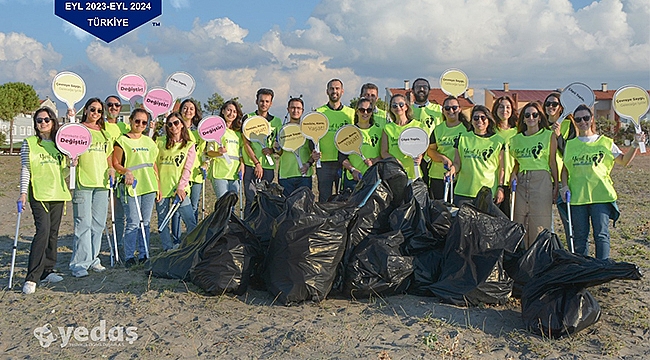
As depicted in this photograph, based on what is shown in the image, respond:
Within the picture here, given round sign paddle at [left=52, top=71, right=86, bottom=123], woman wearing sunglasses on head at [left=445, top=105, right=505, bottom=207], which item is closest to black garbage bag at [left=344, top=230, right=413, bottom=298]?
woman wearing sunglasses on head at [left=445, top=105, right=505, bottom=207]

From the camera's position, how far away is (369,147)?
616 cm

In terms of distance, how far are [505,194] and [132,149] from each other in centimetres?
379

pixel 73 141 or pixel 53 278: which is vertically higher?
pixel 73 141

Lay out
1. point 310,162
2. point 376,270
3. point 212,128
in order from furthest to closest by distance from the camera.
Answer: point 310,162
point 212,128
point 376,270

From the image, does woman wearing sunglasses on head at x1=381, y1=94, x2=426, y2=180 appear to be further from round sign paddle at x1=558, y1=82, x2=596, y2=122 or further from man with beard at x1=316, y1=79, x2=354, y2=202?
round sign paddle at x1=558, y1=82, x2=596, y2=122

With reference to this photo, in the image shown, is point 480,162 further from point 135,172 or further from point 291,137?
point 135,172

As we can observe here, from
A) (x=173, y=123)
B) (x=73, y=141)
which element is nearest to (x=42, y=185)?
(x=73, y=141)

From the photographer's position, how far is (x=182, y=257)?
5.27 m

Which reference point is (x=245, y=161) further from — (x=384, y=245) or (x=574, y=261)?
(x=574, y=261)

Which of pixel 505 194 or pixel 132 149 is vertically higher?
pixel 132 149

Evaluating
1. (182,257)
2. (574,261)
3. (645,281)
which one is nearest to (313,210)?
(182,257)

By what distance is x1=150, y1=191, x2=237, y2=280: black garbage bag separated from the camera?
4872mm

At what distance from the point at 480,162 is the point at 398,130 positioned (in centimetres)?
98

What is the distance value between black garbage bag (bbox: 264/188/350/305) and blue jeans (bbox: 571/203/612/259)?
2273 mm
